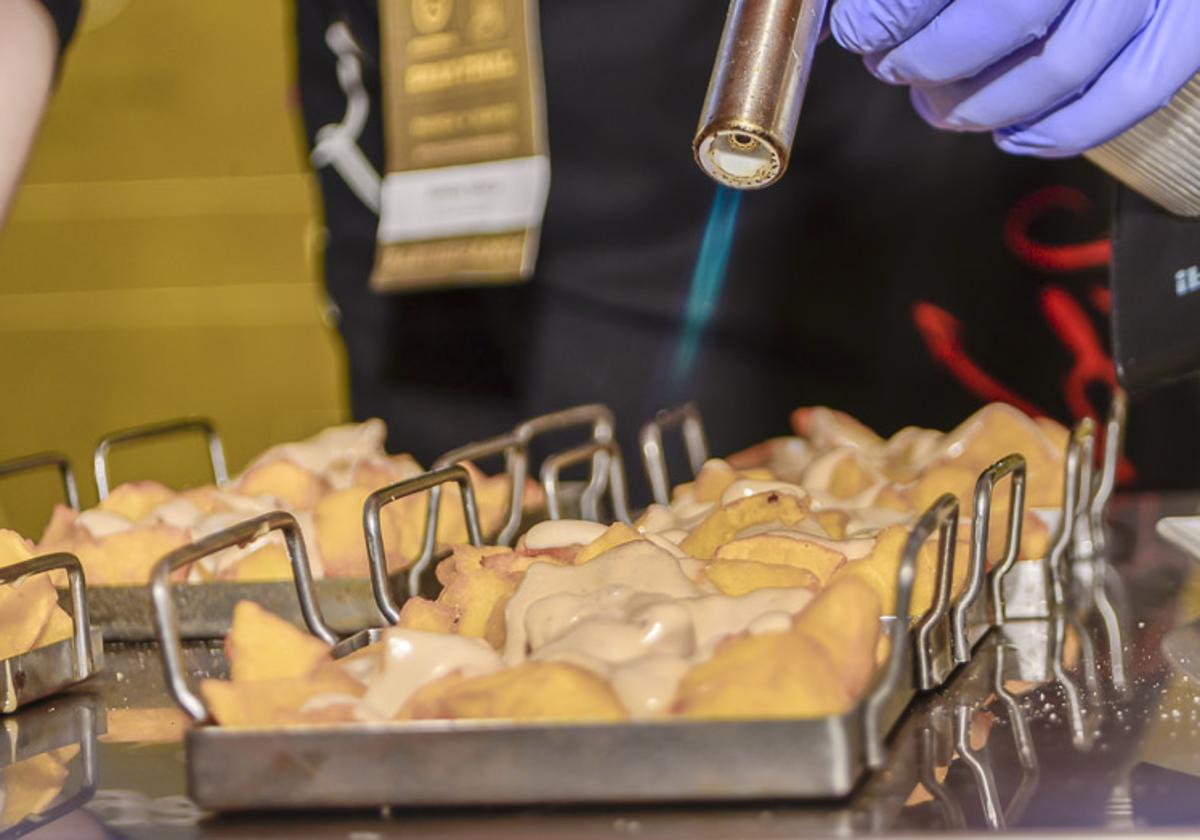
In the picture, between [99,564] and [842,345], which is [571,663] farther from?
[842,345]

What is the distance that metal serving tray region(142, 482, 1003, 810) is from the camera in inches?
26.9

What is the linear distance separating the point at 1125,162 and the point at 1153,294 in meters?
0.11

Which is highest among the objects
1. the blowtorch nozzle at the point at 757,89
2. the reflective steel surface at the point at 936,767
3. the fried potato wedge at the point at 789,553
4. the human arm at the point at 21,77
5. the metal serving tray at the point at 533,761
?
the human arm at the point at 21,77

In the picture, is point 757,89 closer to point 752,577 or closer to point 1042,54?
point 752,577

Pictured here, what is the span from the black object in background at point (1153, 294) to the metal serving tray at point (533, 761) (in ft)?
2.08

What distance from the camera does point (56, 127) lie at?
3.78 metres

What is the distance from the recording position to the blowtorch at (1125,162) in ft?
2.72

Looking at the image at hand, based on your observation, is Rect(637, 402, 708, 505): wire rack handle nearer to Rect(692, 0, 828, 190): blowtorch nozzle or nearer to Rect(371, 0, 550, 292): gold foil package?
Rect(371, 0, 550, 292): gold foil package

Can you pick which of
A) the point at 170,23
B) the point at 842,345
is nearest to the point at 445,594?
the point at 842,345

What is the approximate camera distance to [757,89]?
82 centimetres

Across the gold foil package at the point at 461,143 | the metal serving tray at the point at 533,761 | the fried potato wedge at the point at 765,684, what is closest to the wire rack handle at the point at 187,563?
the metal serving tray at the point at 533,761

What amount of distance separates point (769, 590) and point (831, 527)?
1.05 feet

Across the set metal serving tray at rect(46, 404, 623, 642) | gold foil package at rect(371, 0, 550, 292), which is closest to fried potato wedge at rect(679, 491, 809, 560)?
metal serving tray at rect(46, 404, 623, 642)

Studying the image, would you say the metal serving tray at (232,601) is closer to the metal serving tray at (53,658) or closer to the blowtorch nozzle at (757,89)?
the metal serving tray at (53,658)
